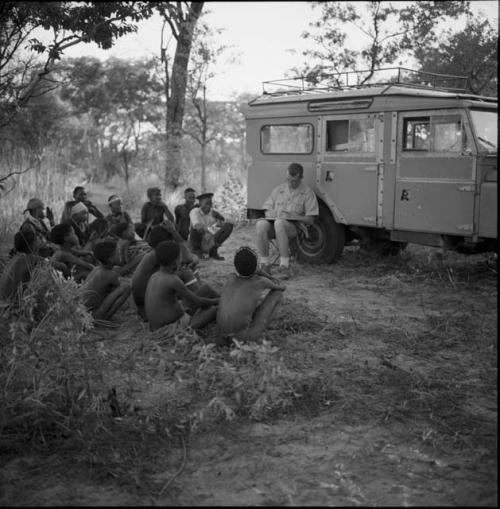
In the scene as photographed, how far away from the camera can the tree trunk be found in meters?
16.3

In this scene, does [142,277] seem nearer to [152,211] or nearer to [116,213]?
[116,213]

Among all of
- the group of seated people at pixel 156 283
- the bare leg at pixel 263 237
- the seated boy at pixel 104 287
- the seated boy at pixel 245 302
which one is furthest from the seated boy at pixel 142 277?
the bare leg at pixel 263 237

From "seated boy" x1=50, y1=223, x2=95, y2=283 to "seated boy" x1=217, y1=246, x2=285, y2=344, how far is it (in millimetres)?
2189

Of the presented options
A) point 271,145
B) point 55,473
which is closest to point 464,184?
point 271,145

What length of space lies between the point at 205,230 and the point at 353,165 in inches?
88.6

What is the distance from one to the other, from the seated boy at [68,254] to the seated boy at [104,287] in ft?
2.55

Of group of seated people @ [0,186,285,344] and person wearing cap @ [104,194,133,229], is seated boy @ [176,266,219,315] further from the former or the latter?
person wearing cap @ [104,194,133,229]

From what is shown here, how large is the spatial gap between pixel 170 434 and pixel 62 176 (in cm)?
1051

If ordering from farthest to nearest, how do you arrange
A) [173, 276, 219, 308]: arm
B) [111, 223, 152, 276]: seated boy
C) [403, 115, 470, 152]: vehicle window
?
[111, 223, 152, 276]: seated boy
[403, 115, 470, 152]: vehicle window
[173, 276, 219, 308]: arm

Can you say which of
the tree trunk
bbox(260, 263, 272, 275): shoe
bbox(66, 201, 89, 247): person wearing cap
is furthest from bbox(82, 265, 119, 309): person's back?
the tree trunk

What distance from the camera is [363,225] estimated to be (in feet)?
28.3

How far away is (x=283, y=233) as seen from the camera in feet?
29.0

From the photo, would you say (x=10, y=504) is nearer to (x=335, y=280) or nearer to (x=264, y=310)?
(x=264, y=310)

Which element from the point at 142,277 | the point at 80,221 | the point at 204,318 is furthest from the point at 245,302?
the point at 80,221
